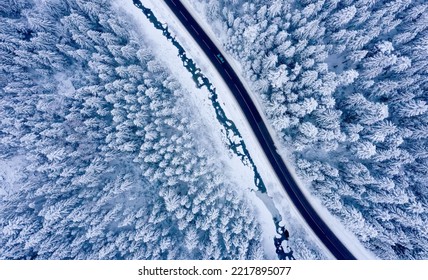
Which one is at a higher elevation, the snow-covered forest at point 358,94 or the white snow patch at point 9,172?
the white snow patch at point 9,172

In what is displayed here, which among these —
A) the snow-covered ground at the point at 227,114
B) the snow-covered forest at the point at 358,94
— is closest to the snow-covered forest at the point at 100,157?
the snow-covered ground at the point at 227,114

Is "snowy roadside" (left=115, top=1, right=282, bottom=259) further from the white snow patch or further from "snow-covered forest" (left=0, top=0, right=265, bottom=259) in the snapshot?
the white snow patch

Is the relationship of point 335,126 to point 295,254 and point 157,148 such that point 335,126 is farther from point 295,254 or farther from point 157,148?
point 157,148

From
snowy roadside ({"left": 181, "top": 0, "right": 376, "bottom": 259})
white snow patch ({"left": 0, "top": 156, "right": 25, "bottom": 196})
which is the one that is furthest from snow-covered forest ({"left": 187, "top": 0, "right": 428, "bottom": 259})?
white snow patch ({"left": 0, "top": 156, "right": 25, "bottom": 196})

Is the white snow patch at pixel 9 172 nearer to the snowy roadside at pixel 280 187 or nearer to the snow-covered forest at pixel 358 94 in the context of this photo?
the snowy roadside at pixel 280 187
